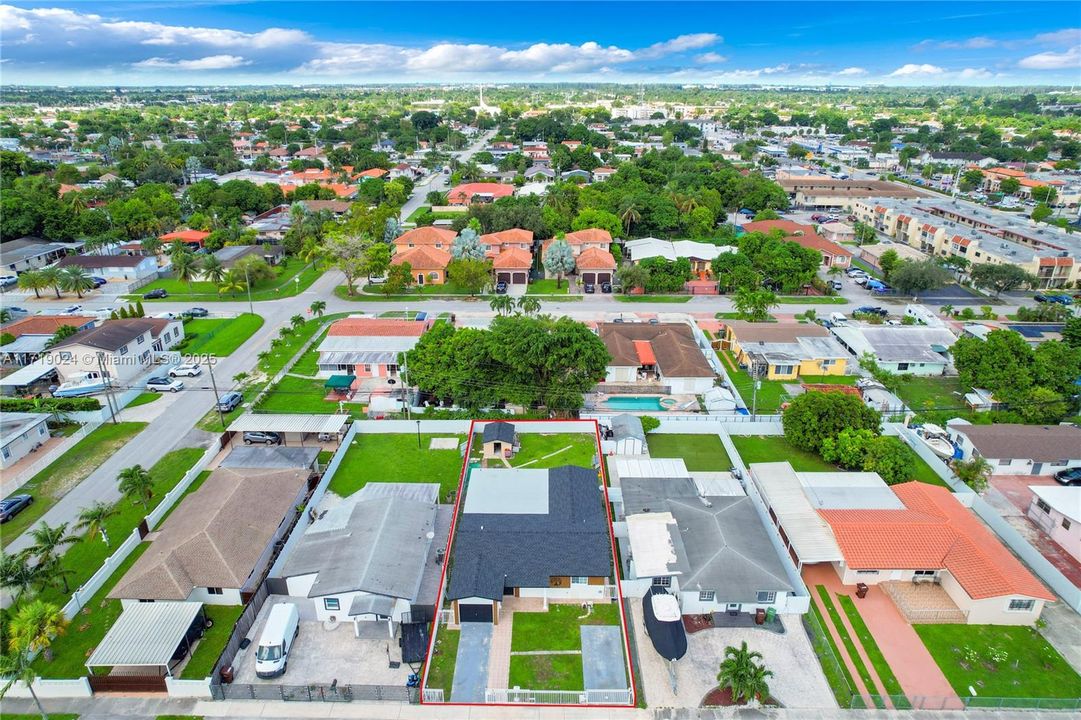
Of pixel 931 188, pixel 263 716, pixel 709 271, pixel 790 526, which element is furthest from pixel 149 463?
pixel 931 188

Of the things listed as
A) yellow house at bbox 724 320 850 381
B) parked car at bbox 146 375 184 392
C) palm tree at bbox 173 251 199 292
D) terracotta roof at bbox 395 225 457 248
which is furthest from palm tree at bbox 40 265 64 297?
yellow house at bbox 724 320 850 381

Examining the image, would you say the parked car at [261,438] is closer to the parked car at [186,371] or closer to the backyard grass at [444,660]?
the parked car at [186,371]

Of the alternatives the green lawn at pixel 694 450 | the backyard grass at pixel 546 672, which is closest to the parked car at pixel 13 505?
the backyard grass at pixel 546 672

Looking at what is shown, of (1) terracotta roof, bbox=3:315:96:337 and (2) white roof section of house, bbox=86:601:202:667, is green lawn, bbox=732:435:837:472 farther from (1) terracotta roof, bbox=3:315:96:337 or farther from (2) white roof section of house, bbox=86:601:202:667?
(1) terracotta roof, bbox=3:315:96:337

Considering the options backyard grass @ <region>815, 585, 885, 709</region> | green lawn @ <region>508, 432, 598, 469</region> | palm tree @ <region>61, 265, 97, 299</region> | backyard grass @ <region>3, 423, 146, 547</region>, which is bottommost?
backyard grass @ <region>815, 585, 885, 709</region>

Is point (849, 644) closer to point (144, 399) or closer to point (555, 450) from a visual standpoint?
point (555, 450)
